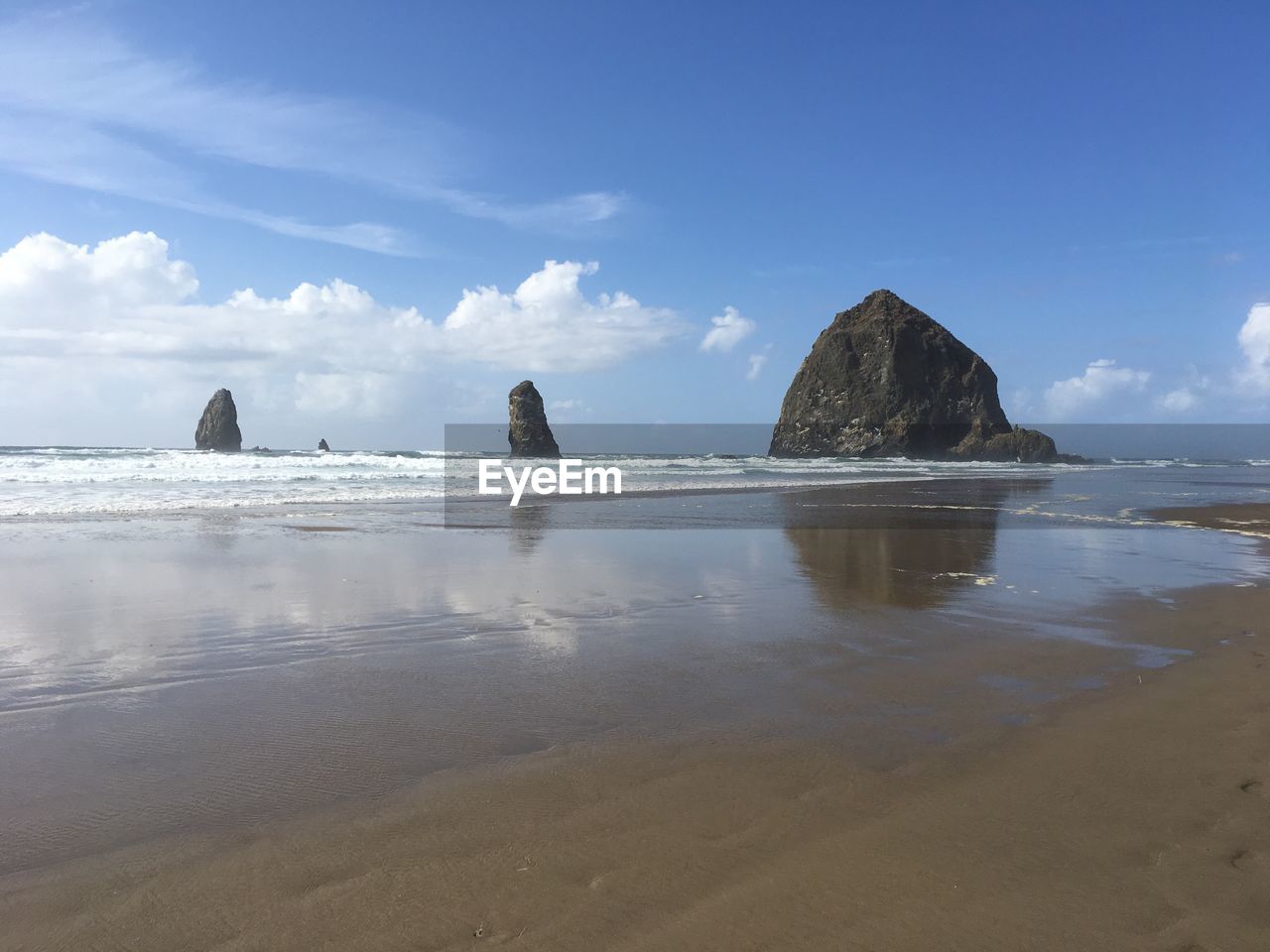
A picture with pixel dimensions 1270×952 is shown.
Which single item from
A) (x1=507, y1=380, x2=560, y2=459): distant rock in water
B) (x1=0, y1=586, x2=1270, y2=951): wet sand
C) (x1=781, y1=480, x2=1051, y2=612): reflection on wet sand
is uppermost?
(x1=507, y1=380, x2=560, y2=459): distant rock in water

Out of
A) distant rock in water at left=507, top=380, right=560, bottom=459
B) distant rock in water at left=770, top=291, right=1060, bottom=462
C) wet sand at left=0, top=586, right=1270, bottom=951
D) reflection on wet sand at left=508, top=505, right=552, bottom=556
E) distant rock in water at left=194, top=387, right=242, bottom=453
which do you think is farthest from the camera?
distant rock in water at left=194, top=387, right=242, bottom=453

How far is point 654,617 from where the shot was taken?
22.6 feet

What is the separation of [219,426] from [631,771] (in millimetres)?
89091

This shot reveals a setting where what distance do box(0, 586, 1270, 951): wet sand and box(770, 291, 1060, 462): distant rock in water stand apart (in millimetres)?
77129

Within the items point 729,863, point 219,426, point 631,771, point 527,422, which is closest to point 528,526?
point 631,771

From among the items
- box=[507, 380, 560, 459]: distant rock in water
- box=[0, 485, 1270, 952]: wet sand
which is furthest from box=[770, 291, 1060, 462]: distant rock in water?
box=[0, 485, 1270, 952]: wet sand

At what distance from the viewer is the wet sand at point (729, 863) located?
94.5 inches

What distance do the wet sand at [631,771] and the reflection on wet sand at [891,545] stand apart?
0.64 meters

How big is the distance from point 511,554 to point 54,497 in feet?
49.8

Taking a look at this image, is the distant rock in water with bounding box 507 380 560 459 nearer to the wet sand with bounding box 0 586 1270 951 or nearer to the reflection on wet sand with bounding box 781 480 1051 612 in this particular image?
the reflection on wet sand with bounding box 781 480 1051 612

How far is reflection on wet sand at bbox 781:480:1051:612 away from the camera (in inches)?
330

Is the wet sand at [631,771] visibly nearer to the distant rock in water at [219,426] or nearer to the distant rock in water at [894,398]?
the distant rock in water at [894,398]

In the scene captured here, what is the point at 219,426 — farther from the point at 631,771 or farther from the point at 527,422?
the point at 631,771

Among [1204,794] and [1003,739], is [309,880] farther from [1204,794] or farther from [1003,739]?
Answer: [1204,794]
